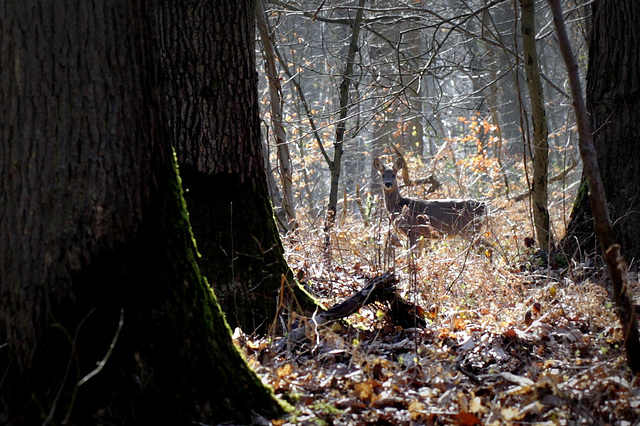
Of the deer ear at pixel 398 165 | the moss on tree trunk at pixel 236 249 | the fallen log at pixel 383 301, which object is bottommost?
the fallen log at pixel 383 301

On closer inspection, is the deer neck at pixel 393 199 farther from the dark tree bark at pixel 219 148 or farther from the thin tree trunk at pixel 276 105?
the dark tree bark at pixel 219 148

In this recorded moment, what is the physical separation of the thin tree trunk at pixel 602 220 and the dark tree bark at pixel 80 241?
73.0 inches

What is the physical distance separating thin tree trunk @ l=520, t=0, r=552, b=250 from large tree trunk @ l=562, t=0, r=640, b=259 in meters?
0.33

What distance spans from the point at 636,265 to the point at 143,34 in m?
4.94

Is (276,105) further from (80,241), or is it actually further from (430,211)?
(80,241)

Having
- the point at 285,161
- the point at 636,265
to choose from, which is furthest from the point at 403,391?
the point at 285,161

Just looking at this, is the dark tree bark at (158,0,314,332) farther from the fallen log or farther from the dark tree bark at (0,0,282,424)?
the dark tree bark at (0,0,282,424)

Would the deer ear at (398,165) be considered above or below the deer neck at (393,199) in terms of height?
above

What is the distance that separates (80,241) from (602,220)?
237 cm

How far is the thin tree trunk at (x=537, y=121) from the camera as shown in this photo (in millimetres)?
6414

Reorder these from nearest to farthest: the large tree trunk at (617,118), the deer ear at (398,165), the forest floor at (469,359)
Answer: the forest floor at (469,359)
the large tree trunk at (617,118)
the deer ear at (398,165)

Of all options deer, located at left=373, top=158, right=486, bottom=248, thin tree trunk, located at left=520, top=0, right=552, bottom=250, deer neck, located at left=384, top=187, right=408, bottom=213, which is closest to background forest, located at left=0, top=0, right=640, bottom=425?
thin tree trunk, located at left=520, top=0, right=552, bottom=250

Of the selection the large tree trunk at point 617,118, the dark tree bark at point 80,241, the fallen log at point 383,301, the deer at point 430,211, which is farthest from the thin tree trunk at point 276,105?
the dark tree bark at point 80,241

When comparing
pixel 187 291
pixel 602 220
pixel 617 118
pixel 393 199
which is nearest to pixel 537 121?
pixel 617 118
